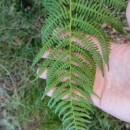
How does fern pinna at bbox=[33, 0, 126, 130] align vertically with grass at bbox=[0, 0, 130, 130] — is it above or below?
above

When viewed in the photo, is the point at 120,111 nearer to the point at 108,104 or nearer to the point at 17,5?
the point at 108,104

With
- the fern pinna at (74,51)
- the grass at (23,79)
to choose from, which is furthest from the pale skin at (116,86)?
the grass at (23,79)

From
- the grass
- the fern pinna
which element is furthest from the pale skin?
the grass

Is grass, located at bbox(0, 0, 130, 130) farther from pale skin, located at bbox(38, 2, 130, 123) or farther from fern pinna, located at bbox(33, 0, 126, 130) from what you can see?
fern pinna, located at bbox(33, 0, 126, 130)

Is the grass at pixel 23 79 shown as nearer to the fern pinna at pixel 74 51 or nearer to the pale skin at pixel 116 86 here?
the pale skin at pixel 116 86

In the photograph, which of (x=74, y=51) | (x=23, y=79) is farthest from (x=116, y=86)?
(x=23, y=79)
